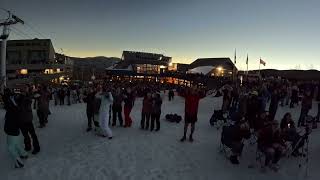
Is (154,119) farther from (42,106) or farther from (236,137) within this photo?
(236,137)

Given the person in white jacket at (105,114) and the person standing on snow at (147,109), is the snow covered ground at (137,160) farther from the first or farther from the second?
the person standing on snow at (147,109)

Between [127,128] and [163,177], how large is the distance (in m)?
5.64

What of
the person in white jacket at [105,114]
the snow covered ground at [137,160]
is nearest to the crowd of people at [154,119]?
the person in white jacket at [105,114]

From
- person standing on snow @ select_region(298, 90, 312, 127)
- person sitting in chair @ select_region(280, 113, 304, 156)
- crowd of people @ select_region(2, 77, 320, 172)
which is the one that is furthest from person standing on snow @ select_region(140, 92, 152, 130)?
person standing on snow @ select_region(298, 90, 312, 127)

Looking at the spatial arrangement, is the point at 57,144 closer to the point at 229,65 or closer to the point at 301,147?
the point at 301,147

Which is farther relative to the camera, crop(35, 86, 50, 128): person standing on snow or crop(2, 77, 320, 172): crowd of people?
crop(35, 86, 50, 128): person standing on snow

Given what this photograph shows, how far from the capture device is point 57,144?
40.1ft

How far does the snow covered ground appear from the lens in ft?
30.2

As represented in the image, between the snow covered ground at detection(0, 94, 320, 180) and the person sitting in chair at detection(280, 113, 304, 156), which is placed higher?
the person sitting in chair at detection(280, 113, 304, 156)

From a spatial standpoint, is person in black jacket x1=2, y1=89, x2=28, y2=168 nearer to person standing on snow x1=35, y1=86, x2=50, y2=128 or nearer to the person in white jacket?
the person in white jacket

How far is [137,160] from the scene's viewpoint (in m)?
10.2

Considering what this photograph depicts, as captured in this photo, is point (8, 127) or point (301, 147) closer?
point (8, 127)

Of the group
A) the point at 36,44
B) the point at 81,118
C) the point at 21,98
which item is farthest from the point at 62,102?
the point at 36,44

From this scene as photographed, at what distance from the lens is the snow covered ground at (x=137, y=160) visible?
30.2ft
